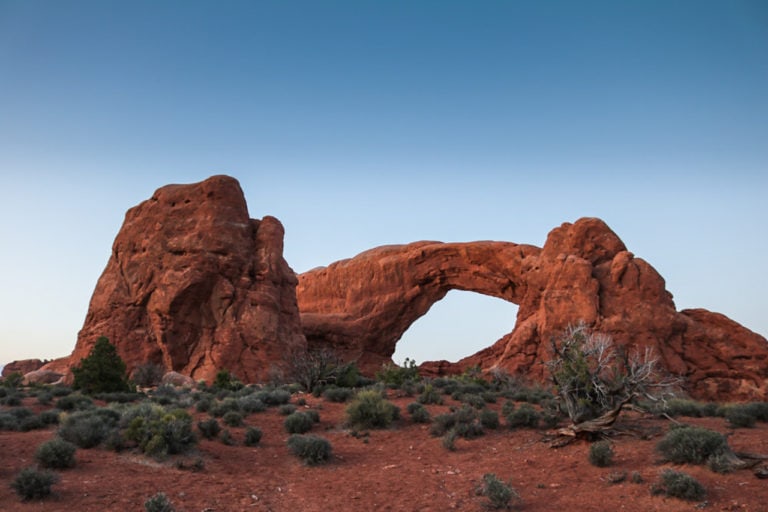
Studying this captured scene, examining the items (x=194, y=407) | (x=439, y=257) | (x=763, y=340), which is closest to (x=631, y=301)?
(x=763, y=340)

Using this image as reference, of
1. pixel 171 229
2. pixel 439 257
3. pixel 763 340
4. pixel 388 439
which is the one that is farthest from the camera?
pixel 439 257

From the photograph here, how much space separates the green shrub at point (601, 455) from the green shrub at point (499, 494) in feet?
6.88

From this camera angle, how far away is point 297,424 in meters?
14.5

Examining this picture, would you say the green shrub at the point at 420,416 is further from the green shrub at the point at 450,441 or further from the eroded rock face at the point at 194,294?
the eroded rock face at the point at 194,294

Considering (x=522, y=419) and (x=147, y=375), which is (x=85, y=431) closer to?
(x=522, y=419)

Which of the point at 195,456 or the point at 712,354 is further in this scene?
the point at 712,354

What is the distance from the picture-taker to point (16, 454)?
10.9m

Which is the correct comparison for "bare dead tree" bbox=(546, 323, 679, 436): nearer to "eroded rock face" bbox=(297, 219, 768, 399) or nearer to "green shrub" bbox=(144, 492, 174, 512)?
"green shrub" bbox=(144, 492, 174, 512)

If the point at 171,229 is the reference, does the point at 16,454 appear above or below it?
below

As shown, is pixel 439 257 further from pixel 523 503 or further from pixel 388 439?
pixel 523 503

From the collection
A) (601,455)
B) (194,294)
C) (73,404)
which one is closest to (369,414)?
(601,455)

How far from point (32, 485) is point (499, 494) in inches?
271

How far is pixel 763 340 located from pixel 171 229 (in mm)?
30154

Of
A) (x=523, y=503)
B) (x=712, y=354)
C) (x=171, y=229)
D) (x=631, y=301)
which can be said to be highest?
(x=171, y=229)
